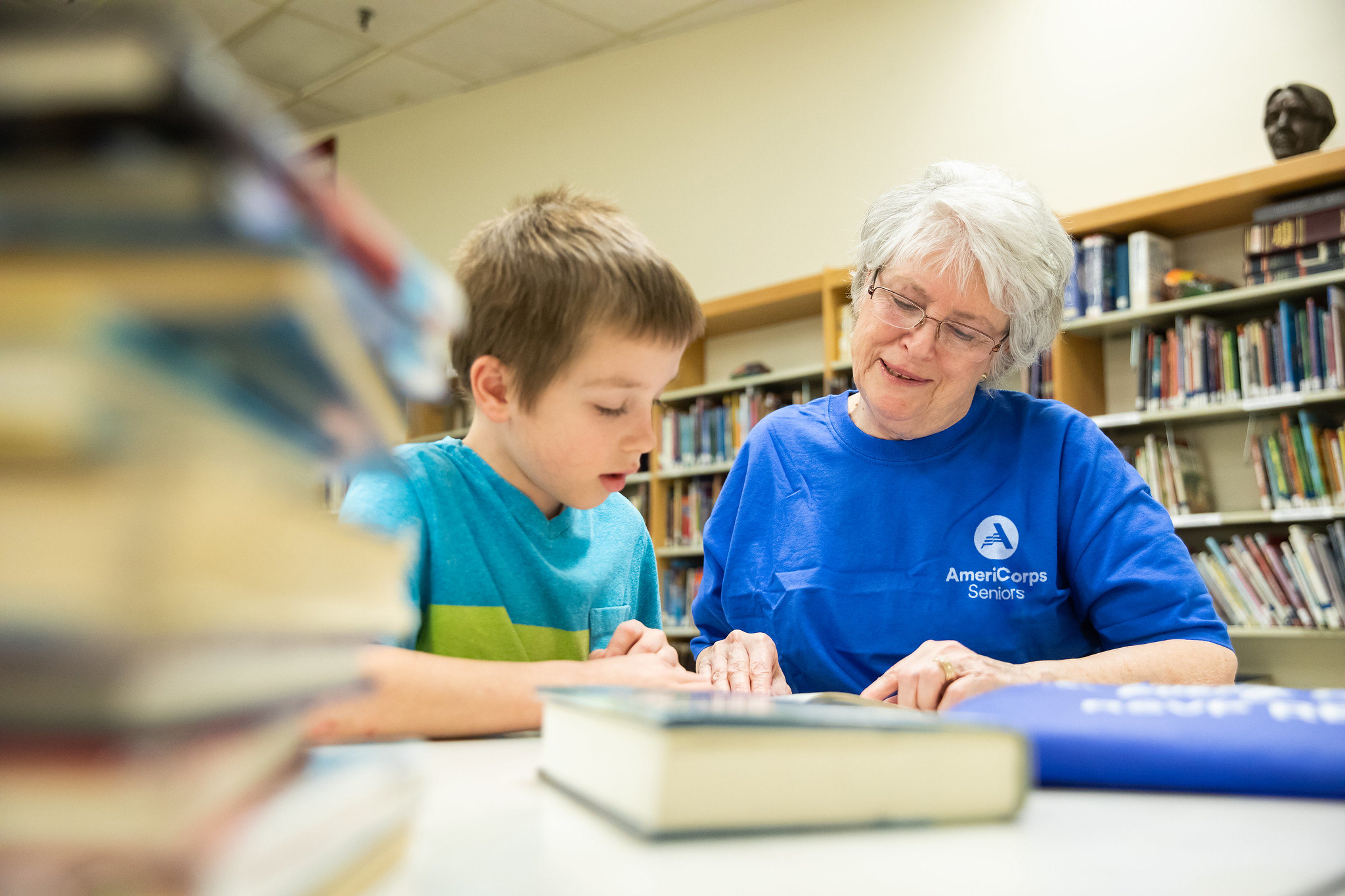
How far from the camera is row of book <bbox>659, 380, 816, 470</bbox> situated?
4387 millimetres

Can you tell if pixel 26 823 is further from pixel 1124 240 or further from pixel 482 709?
pixel 1124 240

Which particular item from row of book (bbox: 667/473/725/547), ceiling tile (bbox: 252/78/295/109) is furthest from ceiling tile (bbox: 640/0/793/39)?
row of book (bbox: 667/473/725/547)

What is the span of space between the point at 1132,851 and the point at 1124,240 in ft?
11.7

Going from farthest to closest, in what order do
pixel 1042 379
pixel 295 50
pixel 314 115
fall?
pixel 314 115 → pixel 295 50 → pixel 1042 379

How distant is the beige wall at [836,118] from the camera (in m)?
3.58

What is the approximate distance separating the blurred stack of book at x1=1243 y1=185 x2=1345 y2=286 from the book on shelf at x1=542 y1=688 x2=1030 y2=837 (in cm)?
325

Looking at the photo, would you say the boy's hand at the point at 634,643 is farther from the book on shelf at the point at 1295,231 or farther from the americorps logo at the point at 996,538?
the book on shelf at the point at 1295,231

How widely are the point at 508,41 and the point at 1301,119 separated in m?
3.78

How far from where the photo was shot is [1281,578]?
3.01 metres

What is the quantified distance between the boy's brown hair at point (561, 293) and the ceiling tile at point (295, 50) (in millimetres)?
4585

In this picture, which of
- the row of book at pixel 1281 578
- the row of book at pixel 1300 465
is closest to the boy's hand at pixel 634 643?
the row of book at pixel 1281 578

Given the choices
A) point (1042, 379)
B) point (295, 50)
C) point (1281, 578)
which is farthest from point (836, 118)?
point (295, 50)

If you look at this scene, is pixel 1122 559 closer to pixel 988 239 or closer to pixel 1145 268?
pixel 988 239

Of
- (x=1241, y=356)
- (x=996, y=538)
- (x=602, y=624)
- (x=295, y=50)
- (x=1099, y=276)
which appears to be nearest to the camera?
(x=602, y=624)
